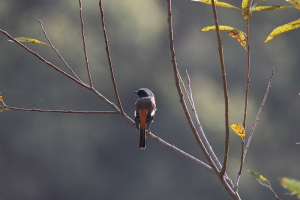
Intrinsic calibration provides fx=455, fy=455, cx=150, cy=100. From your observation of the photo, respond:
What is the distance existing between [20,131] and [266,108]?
20.6 m

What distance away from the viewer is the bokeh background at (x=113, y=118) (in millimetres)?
32531

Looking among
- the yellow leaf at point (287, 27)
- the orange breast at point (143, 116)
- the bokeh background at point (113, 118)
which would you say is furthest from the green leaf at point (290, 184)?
the bokeh background at point (113, 118)

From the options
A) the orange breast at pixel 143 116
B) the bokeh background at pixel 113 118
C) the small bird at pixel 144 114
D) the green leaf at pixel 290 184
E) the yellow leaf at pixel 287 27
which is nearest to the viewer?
the green leaf at pixel 290 184

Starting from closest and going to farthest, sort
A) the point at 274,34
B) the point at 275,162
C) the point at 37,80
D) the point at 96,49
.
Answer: the point at 274,34 → the point at 37,80 → the point at 96,49 → the point at 275,162

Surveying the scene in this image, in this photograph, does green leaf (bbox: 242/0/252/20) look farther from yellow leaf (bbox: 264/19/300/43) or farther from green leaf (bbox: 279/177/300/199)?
green leaf (bbox: 279/177/300/199)

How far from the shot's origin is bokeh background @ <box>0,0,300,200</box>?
32.5 metres

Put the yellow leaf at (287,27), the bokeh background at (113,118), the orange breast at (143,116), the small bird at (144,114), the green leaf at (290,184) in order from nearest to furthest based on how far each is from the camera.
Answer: the green leaf at (290,184), the yellow leaf at (287,27), the small bird at (144,114), the orange breast at (143,116), the bokeh background at (113,118)

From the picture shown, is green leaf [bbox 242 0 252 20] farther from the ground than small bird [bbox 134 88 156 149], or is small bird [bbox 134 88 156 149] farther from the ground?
green leaf [bbox 242 0 252 20]

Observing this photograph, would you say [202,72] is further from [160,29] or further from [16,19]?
[16,19]

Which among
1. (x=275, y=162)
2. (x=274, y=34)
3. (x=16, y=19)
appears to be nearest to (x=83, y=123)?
(x=16, y=19)

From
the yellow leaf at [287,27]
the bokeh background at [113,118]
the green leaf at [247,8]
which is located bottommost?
the bokeh background at [113,118]

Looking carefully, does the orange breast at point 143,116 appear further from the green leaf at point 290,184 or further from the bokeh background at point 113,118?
the bokeh background at point 113,118

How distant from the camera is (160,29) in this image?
37.7m

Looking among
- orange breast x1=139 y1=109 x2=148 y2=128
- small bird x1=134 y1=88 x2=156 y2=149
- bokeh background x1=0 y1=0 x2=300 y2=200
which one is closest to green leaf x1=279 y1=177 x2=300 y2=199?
small bird x1=134 y1=88 x2=156 y2=149
